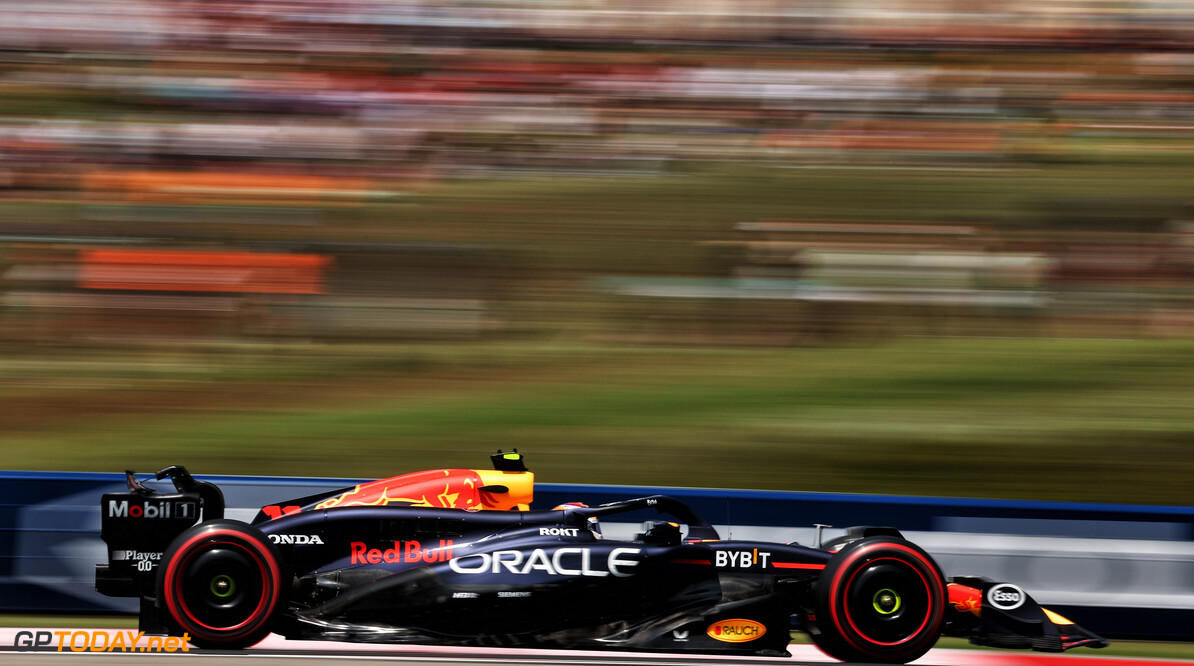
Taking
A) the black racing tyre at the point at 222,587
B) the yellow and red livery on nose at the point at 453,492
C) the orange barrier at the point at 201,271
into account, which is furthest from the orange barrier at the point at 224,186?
the black racing tyre at the point at 222,587

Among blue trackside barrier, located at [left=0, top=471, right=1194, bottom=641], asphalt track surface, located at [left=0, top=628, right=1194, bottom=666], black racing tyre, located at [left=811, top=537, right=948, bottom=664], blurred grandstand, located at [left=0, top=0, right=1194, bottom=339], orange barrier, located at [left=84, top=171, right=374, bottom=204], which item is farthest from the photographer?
orange barrier, located at [left=84, top=171, right=374, bottom=204]

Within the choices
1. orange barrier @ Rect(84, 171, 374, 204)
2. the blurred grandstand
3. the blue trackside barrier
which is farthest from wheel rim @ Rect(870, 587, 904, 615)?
orange barrier @ Rect(84, 171, 374, 204)

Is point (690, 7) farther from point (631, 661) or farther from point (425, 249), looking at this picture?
point (631, 661)

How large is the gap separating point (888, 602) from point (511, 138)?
9750 mm

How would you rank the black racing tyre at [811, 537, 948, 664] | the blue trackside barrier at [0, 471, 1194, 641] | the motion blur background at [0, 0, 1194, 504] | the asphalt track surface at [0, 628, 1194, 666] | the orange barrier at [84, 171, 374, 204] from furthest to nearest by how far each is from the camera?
the orange barrier at [84, 171, 374, 204] < the motion blur background at [0, 0, 1194, 504] < the blue trackside barrier at [0, 471, 1194, 641] < the black racing tyre at [811, 537, 948, 664] < the asphalt track surface at [0, 628, 1194, 666]

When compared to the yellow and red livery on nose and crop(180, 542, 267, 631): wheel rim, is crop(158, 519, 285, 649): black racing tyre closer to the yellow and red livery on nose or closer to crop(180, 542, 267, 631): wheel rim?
crop(180, 542, 267, 631): wheel rim

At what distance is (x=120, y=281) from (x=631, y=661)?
843cm

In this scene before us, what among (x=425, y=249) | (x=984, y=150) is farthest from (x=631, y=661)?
(x=984, y=150)

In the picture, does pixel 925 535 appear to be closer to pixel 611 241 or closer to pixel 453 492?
pixel 453 492

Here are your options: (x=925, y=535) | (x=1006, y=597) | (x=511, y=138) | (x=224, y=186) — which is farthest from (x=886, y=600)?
(x=224, y=186)

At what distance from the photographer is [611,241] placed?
12.4 metres

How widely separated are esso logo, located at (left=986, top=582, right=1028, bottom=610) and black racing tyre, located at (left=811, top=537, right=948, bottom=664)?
0.29 metres

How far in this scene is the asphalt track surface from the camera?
4770 millimetres

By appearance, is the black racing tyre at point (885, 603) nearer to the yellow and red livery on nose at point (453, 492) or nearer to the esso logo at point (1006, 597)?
the esso logo at point (1006, 597)
